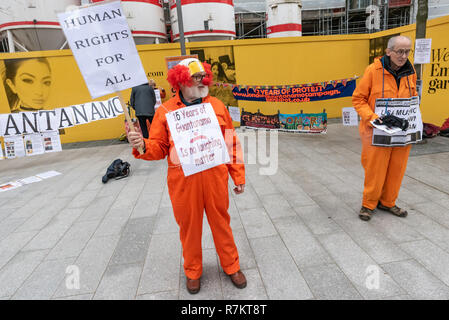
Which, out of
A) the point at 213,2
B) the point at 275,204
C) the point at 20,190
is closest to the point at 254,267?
the point at 275,204

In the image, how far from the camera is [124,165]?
230 inches

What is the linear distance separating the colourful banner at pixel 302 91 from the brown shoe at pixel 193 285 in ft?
22.2

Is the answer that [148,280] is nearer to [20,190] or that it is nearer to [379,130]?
[379,130]

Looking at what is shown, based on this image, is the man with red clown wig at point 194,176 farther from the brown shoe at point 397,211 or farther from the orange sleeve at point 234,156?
the brown shoe at point 397,211

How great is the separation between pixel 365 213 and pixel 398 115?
3.92ft

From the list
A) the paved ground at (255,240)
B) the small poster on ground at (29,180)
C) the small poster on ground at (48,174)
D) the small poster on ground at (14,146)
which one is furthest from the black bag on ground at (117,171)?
the small poster on ground at (14,146)

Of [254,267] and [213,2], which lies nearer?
[254,267]

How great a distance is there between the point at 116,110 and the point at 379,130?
18.2 ft

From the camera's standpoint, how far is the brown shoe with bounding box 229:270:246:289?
2.46 m

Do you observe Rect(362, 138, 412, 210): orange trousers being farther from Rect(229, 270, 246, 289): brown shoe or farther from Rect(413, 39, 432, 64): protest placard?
Rect(413, 39, 432, 64): protest placard

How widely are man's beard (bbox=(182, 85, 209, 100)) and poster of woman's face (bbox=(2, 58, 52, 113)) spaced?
8.42m

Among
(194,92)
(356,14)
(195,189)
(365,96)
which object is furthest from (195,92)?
(356,14)

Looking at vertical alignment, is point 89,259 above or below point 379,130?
below

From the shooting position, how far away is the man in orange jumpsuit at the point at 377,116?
312 centimetres
